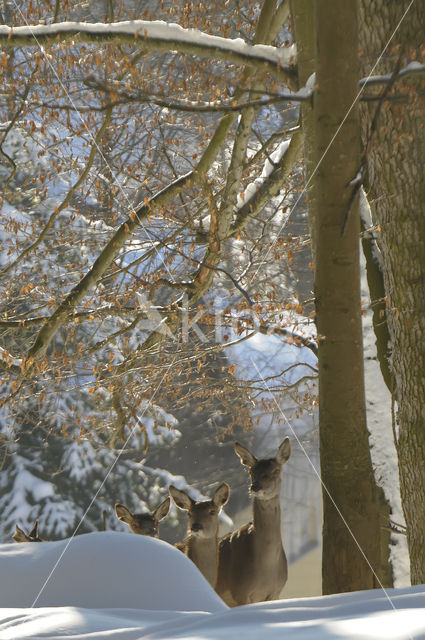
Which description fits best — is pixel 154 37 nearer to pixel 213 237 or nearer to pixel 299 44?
pixel 299 44

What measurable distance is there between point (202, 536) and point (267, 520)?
60 cm

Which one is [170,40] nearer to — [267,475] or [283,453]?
[283,453]

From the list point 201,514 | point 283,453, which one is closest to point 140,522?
point 201,514

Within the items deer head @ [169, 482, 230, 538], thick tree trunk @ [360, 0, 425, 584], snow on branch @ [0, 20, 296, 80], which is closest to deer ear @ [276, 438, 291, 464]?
deer head @ [169, 482, 230, 538]

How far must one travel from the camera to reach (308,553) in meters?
17.7

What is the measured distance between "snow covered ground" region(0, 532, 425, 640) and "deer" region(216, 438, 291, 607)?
3989mm

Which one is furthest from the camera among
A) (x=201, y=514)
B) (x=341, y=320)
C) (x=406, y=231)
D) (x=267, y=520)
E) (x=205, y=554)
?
(x=267, y=520)

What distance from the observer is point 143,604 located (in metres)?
2.31

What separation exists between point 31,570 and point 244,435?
599 inches

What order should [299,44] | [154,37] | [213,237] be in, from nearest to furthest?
1. [154,37]
2. [299,44]
3. [213,237]

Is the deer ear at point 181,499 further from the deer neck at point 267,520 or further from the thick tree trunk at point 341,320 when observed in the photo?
the thick tree trunk at point 341,320

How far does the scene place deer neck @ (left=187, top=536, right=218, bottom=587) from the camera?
629 centimetres

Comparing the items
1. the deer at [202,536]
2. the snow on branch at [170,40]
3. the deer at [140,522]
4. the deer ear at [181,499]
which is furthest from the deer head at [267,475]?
the snow on branch at [170,40]

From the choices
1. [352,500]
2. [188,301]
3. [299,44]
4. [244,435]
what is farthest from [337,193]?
[244,435]
